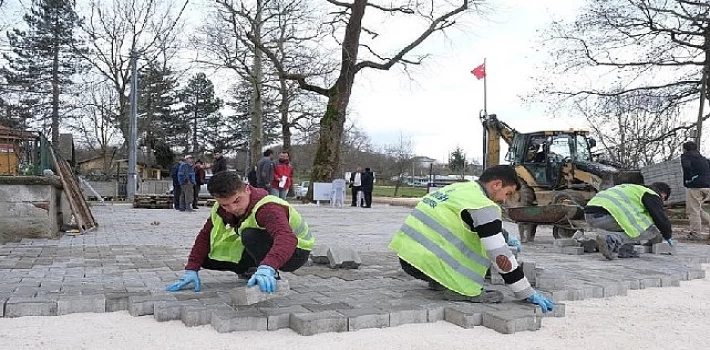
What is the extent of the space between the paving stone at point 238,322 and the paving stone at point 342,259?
7.33ft

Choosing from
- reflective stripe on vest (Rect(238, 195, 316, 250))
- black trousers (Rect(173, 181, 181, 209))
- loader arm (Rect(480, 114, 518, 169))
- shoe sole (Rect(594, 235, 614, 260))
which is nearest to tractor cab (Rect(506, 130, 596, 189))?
loader arm (Rect(480, 114, 518, 169))

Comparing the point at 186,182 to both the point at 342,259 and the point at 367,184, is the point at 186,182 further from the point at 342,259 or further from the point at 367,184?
the point at 342,259

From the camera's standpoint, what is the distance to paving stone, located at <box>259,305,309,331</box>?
384 centimetres

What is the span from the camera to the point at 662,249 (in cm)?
815

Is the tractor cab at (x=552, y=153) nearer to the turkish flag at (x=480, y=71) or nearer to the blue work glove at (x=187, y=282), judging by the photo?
the turkish flag at (x=480, y=71)

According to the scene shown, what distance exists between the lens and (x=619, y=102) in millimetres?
20797

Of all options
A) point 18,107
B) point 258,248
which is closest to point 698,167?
point 258,248

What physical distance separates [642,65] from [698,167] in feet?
34.2

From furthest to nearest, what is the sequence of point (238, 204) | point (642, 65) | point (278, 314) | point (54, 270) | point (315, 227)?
point (642, 65) → point (315, 227) → point (54, 270) → point (238, 204) → point (278, 314)

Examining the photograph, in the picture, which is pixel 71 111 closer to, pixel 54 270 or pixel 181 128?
pixel 181 128

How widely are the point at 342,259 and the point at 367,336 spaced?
2.39 meters

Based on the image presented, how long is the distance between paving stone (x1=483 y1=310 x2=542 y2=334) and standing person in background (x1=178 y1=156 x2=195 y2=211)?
12.7 m

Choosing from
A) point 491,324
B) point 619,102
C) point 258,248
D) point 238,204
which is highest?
point 619,102

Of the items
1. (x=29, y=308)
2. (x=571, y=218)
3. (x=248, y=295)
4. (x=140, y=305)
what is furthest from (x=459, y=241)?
(x=571, y=218)
